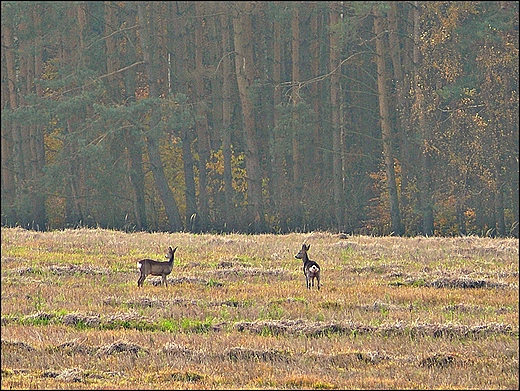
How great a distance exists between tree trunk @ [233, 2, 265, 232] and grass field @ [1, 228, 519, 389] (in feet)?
58.8

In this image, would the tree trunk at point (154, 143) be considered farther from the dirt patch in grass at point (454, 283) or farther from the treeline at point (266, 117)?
the dirt patch in grass at point (454, 283)

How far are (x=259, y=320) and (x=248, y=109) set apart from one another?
28926 mm

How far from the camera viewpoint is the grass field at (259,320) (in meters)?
10.6

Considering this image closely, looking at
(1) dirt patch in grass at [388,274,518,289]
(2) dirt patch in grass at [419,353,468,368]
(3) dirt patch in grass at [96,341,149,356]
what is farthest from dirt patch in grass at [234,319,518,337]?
(1) dirt patch in grass at [388,274,518,289]

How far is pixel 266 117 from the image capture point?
166ft

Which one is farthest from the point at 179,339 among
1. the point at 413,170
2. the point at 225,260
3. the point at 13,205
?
the point at 13,205

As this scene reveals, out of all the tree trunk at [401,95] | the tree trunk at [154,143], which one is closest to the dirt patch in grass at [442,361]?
the tree trunk at [401,95]

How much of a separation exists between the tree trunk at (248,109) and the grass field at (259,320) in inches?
705

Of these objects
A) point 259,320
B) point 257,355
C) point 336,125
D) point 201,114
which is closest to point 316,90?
point 336,125

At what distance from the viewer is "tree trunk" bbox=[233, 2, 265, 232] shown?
42250 millimetres

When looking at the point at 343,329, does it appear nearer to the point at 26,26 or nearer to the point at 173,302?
the point at 173,302

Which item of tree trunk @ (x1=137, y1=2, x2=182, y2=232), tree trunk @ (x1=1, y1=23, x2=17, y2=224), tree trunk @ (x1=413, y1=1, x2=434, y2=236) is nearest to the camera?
tree trunk @ (x1=413, y1=1, x2=434, y2=236)

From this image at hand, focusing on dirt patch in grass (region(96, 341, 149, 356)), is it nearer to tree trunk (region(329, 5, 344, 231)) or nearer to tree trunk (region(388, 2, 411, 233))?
tree trunk (region(388, 2, 411, 233))

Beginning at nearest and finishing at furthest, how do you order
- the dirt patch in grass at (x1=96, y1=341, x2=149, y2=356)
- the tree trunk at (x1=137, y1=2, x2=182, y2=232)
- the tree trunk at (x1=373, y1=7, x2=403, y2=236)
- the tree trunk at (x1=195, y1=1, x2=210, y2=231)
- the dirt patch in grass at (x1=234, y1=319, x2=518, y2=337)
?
1. the dirt patch in grass at (x1=96, y1=341, x2=149, y2=356)
2. the dirt patch in grass at (x1=234, y1=319, x2=518, y2=337)
3. the tree trunk at (x1=373, y1=7, x2=403, y2=236)
4. the tree trunk at (x1=137, y1=2, x2=182, y2=232)
5. the tree trunk at (x1=195, y1=1, x2=210, y2=231)
